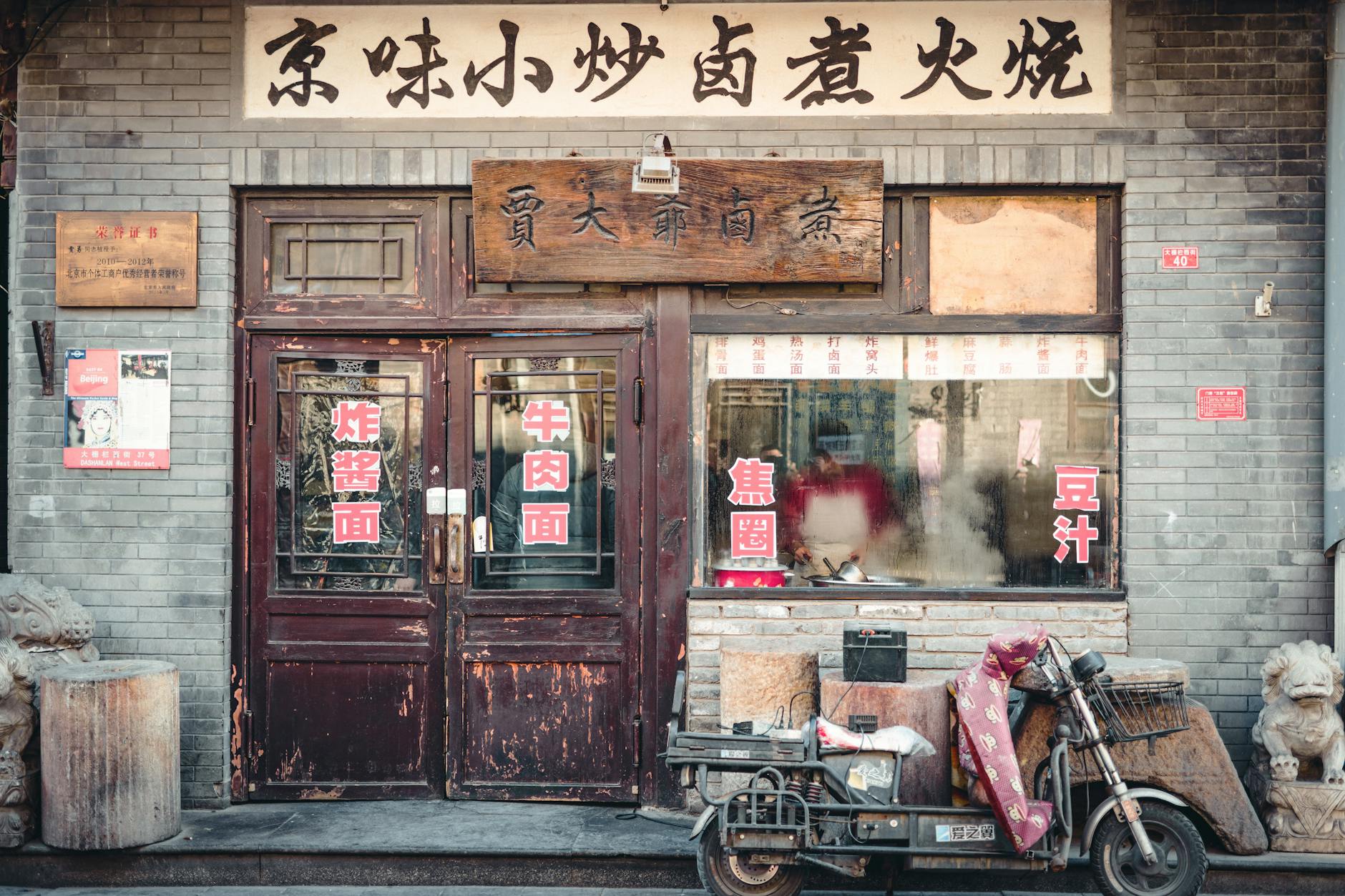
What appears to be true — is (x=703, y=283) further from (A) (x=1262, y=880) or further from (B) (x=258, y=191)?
(A) (x=1262, y=880)

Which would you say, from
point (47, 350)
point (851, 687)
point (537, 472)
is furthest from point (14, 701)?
point (851, 687)

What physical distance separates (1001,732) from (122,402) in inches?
190

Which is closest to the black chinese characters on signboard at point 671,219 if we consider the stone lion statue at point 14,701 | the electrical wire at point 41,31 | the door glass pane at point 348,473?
the door glass pane at point 348,473

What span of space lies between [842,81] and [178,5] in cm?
366

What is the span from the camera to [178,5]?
6.22 m

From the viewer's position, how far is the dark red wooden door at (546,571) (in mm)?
6242

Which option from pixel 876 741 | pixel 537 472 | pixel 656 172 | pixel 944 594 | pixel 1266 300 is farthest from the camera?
pixel 537 472

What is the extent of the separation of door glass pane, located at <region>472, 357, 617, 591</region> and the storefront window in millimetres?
609

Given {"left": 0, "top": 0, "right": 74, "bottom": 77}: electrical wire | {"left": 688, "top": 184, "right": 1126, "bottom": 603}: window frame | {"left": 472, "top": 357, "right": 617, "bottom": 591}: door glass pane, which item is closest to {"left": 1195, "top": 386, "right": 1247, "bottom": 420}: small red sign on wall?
{"left": 688, "top": 184, "right": 1126, "bottom": 603}: window frame

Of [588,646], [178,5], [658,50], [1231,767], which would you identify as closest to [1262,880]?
[1231,767]

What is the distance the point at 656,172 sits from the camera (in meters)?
5.83

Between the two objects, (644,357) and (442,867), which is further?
(644,357)

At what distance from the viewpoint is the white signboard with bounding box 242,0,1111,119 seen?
6.13m

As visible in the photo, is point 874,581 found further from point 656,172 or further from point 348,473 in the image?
point 348,473
